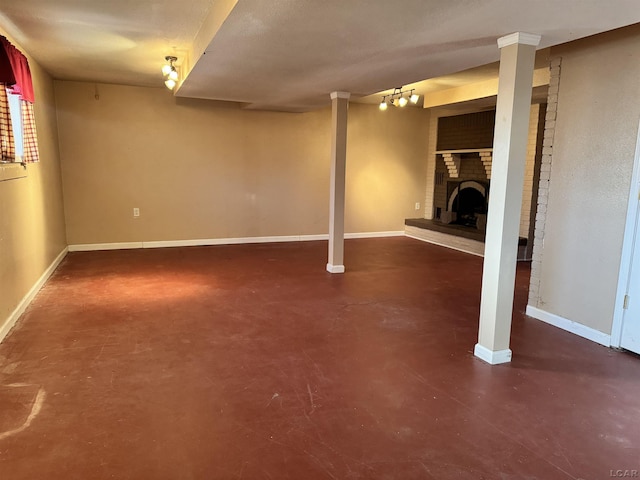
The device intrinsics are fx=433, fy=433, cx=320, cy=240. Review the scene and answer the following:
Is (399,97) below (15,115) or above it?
above

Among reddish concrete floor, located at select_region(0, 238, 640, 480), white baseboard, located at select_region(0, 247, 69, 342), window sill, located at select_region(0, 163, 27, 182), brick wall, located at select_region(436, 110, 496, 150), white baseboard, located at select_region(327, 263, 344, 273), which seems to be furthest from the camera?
brick wall, located at select_region(436, 110, 496, 150)

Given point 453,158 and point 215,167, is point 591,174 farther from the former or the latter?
point 215,167

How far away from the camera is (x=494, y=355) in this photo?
2.82m

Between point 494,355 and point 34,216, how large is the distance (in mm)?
4247

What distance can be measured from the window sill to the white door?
4533 mm

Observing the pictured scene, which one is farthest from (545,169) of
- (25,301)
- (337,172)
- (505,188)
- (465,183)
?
(25,301)

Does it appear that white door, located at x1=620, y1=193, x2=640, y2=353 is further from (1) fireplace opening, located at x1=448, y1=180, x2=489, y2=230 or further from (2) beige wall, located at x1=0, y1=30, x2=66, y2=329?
(2) beige wall, located at x1=0, y1=30, x2=66, y2=329

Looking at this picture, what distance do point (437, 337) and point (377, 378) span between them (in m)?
0.85

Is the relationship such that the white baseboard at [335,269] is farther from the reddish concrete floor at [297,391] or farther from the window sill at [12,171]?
the window sill at [12,171]

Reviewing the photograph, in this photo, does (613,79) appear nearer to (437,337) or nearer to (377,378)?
(437,337)

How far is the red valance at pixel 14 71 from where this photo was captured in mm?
2936

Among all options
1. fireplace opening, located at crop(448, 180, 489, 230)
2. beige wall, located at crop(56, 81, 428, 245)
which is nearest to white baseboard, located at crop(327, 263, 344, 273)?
beige wall, located at crop(56, 81, 428, 245)

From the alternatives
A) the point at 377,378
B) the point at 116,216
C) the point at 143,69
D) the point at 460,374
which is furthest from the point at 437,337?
the point at 116,216

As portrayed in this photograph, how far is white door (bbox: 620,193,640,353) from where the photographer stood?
116 inches
